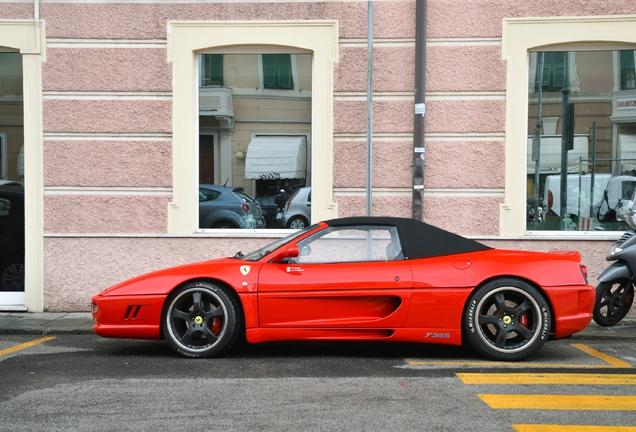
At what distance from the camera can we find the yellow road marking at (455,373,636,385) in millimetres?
5285

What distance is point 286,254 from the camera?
20.4 ft

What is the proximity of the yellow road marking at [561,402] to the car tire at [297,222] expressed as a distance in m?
4.98

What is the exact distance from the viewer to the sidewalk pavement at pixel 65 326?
7.54 m

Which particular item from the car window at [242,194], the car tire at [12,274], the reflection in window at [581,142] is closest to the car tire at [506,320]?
the reflection in window at [581,142]

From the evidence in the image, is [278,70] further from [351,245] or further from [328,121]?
[351,245]

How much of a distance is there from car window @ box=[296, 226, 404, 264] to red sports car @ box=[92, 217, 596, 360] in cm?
2

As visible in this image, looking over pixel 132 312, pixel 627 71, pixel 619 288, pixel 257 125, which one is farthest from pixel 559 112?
pixel 132 312

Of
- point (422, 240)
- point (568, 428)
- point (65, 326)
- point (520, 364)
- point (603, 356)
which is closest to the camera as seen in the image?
point (568, 428)

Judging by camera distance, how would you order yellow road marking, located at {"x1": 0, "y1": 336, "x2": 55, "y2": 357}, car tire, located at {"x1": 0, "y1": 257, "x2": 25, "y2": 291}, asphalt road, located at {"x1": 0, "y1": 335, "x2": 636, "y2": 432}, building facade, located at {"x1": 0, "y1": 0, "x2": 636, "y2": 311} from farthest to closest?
car tire, located at {"x1": 0, "y1": 257, "x2": 25, "y2": 291} → building facade, located at {"x1": 0, "y1": 0, "x2": 636, "y2": 311} → yellow road marking, located at {"x1": 0, "y1": 336, "x2": 55, "y2": 357} → asphalt road, located at {"x1": 0, "y1": 335, "x2": 636, "y2": 432}

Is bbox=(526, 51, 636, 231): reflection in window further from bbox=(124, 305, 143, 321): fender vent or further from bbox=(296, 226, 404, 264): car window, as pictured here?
bbox=(124, 305, 143, 321): fender vent

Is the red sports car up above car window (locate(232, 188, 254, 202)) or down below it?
below

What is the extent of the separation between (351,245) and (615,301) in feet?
9.83

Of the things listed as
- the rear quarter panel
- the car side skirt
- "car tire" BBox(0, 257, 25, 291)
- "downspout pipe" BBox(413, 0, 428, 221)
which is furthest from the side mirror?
"car tire" BBox(0, 257, 25, 291)

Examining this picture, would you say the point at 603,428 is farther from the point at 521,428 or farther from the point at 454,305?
the point at 454,305
